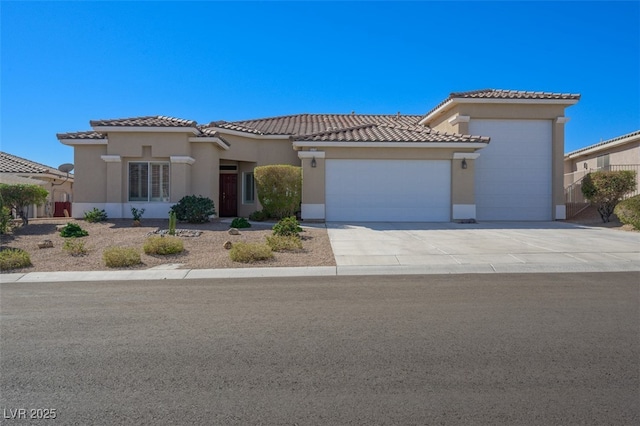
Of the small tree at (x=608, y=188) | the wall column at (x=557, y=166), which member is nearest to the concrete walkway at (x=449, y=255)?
the small tree at (x=608, y=188)

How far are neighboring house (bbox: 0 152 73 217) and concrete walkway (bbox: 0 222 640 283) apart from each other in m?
18.6

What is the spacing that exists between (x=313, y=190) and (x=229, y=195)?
226 inches

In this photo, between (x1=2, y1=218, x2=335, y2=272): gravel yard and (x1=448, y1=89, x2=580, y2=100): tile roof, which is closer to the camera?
(x1=2, y1=218, x2=335, y2=272): gravel yard

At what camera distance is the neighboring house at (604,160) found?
23.6m

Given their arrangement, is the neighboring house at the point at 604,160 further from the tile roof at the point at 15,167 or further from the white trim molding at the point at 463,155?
the tile roof at the point at 15,167

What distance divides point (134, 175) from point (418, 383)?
1742 cm

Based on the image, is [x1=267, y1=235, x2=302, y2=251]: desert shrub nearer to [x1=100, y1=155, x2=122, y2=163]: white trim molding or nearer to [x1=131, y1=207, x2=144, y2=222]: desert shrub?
[x1=131, y1=207, x2=144, y2=222]: desert shrub

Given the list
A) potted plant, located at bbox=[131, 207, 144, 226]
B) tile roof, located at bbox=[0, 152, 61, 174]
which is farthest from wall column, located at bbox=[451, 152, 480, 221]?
tile roof, located at bbox=[0, 152, 61, 174]

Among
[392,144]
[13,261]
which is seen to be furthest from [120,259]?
[392,144]

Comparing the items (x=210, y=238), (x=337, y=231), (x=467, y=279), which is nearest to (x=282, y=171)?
(x=337, y=231)

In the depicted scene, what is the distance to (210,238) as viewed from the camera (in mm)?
14344

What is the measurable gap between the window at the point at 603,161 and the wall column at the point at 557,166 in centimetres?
736

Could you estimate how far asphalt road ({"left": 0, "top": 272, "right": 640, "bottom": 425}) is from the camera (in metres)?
3.79

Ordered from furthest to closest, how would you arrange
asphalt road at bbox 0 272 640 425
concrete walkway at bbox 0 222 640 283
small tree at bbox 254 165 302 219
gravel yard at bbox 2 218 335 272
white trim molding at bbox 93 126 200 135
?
white trim molding at bbox 93 126 200 135, small tree at bbox 254 165 302 219, gravel yard at bbox 2 218 335 272, concrete walkway at bbox 0 222 640 283, asphalt road at bbox 0 272 640 425
